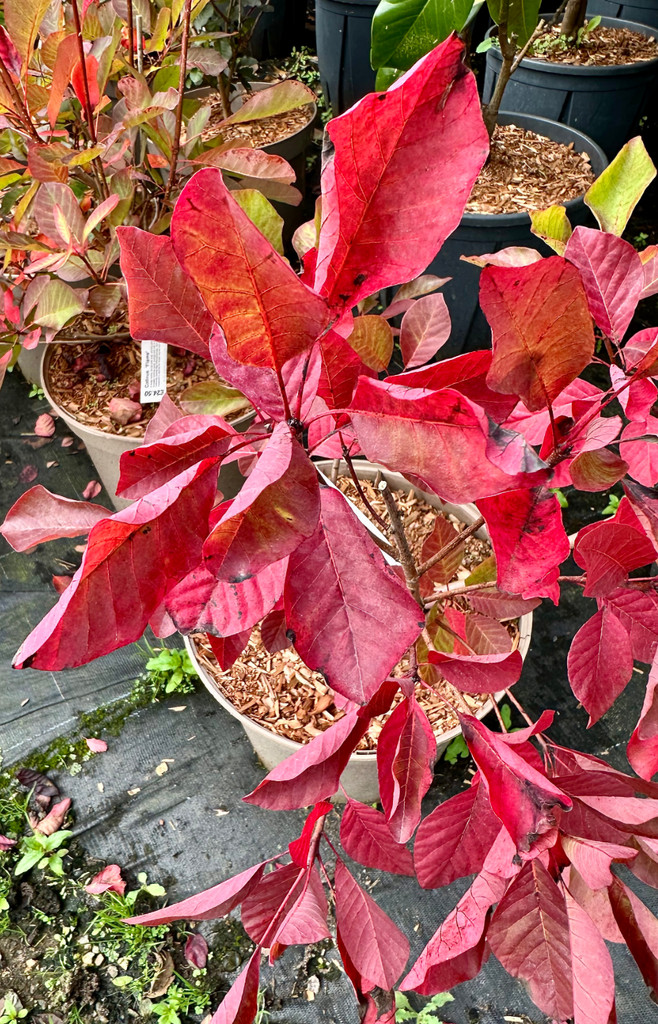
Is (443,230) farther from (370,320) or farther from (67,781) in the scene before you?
(67,781)

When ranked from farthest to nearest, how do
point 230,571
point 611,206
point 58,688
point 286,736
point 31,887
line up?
1. point 58,688
2. point 31,887
3. point 286,736
4. point 611,206
5. point 230,571

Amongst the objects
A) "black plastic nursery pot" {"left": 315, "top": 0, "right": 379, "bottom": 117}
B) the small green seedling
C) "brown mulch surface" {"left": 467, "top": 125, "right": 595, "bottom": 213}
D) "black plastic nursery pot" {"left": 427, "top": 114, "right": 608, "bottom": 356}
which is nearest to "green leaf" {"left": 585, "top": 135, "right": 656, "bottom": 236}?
"black plastic nursery pot" {"left": 427, "top": 114, "right": 608, "bottom": 356}

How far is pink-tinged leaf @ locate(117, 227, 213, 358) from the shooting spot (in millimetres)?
511

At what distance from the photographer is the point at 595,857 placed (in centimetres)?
58

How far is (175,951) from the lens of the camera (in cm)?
118

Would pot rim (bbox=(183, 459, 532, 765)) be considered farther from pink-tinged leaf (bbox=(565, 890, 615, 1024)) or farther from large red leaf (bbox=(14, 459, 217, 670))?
large red leaf (bbox=(14, 459, 217, 670))

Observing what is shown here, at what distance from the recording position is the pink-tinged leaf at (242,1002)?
0.57m

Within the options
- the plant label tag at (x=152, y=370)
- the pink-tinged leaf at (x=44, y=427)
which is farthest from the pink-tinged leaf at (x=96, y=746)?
the pink-tinged leaf at (x=44, y=427)

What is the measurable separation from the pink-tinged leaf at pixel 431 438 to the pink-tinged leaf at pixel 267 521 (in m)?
0.05

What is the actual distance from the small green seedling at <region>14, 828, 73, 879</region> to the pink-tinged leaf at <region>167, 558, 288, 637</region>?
3.25 ft

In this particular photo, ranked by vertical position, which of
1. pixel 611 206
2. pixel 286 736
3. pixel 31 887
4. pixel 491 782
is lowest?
pixel 31 887

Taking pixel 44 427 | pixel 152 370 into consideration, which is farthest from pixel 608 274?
pixel 44 427

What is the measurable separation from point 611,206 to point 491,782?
526 millimetres

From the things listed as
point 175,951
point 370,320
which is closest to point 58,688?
point 175,951
